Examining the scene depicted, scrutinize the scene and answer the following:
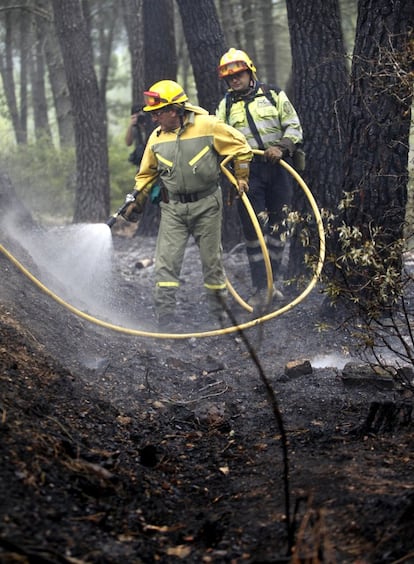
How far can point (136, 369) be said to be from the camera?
5922mm

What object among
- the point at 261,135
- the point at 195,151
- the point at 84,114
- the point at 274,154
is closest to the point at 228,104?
the point at 261,135

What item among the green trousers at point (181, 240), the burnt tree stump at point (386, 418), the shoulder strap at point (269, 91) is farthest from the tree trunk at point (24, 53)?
the burnt tree stump at point (386, 418)

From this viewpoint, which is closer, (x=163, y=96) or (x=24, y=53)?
(x=163, y=96)

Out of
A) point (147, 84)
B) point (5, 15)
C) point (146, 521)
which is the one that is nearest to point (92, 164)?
point (147, 84)

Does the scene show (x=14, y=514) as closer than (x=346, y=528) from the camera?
Yes

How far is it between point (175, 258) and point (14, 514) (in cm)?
484

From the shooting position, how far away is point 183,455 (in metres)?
3.96

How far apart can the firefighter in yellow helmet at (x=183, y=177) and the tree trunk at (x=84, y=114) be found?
4345 mm

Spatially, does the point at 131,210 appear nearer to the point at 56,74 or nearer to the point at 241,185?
the point at 241,185

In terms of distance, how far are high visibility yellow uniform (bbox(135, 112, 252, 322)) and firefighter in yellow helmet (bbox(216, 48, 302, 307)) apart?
0.50 metres

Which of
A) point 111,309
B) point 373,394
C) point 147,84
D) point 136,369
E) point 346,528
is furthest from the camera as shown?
point 147,84

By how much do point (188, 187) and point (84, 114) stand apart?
16.7ft

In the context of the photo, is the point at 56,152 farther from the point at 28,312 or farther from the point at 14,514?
the point at 14,514

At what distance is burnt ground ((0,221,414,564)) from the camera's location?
2619 millimetres
